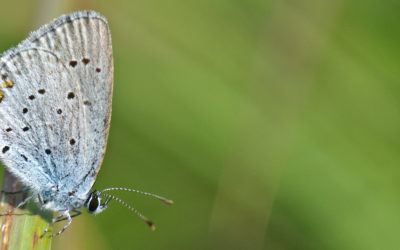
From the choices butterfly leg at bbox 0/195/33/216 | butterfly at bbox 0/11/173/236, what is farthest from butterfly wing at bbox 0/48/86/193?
butterfly leg at bbox 0/195/33/216

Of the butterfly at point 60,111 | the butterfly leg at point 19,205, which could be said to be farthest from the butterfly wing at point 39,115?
the butterfly leg at point 19,205

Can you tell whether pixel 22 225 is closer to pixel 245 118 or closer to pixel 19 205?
pixel 19 205

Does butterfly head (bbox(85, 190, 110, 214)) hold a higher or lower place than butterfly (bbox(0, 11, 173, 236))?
lower

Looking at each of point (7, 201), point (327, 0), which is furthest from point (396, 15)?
point (7, 201)

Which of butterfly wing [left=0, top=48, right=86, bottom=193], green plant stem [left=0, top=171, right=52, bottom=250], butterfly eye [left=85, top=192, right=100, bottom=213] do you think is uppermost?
butterfly wing [left=0, top=48, right=86, bottom=193]

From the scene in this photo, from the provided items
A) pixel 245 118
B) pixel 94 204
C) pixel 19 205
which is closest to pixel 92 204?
pixel 94 204

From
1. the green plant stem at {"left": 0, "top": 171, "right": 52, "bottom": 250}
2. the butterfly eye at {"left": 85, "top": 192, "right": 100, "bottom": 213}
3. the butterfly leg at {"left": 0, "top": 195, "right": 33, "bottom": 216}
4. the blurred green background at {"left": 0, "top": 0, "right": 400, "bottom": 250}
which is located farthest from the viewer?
the blurred green background at {"left": 0, "top": 0, "right": 400, "bottom": 250}

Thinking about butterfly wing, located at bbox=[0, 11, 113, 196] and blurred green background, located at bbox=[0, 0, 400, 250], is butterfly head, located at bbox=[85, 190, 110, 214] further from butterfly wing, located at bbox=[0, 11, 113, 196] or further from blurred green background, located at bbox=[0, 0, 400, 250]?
blurred green background, located at bbox=[0, 0, 400, 250]
